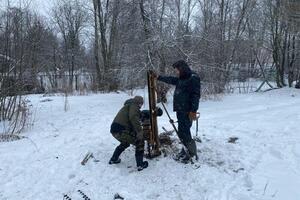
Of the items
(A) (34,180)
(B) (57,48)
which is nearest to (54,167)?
(A) (34,180)

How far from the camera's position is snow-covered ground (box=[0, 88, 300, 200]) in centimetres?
589

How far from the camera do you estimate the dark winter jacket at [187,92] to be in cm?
669

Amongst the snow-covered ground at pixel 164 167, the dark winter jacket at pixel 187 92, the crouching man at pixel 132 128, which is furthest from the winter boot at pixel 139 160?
the dark winter jacket at pixel 187 92

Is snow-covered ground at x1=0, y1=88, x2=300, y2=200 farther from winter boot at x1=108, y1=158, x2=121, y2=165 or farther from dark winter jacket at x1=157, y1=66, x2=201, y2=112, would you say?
dark winter jacket at x1=157, y1=66, x2=201, y2=112

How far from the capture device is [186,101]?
6.77m

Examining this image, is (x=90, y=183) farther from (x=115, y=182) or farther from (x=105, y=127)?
(x=105, y=127)

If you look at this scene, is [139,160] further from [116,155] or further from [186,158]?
[186,158]

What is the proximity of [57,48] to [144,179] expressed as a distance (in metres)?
31.9

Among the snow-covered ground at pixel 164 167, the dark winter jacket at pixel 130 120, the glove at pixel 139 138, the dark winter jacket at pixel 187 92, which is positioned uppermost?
the dark winter jacket at pixel 187 92

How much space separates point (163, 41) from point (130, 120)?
7.55 m

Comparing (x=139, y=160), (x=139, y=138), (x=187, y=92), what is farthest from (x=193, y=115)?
(x=139, y=160)

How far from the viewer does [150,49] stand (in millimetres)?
13898

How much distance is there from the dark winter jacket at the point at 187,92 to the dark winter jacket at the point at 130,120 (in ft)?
2.37

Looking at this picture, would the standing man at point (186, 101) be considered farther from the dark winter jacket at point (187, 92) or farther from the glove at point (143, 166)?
the glove at point (143, 166)
